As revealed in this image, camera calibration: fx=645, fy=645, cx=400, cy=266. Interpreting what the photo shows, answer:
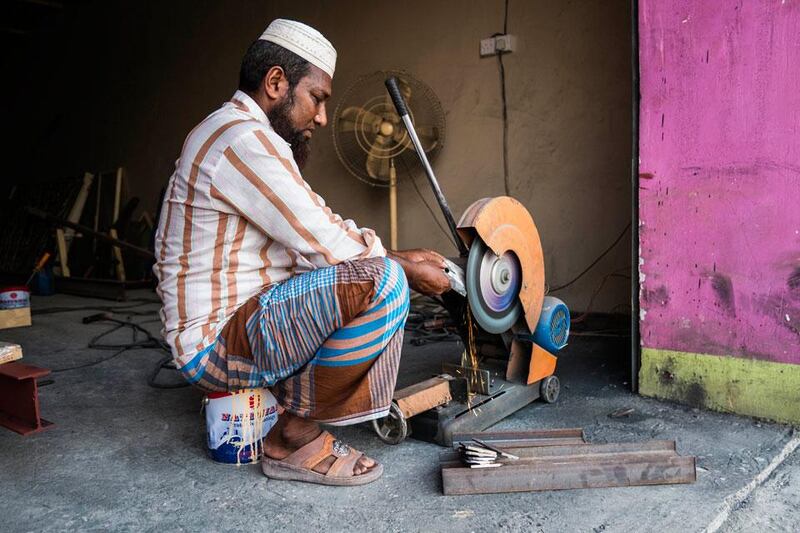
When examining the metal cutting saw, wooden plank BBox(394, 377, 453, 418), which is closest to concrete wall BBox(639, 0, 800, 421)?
the metal cutting saw

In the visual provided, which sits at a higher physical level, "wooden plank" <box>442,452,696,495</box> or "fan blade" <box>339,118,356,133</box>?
"fan blade" <box>339,118,356,133</box>

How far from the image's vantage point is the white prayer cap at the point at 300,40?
2.09 meters

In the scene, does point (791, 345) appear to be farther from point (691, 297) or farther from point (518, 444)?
point (518, 444)

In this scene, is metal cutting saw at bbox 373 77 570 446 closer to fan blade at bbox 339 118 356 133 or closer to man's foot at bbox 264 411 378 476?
man's foot at bbox 264 411 378 476

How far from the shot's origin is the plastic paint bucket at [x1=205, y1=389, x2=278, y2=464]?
2.11 metres

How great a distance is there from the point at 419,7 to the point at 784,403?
405cm

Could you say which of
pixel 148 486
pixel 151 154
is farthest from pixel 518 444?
pixel 151 154

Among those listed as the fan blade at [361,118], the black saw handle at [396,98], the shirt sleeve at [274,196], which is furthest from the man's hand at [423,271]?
the fan blade at [361,118]

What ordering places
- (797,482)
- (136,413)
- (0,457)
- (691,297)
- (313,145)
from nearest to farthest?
(797,482)
(0,457)
(691,297)
(136,413)
(313,145)

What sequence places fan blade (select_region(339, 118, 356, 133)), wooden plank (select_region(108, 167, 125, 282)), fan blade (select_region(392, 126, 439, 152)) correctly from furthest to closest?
wooden plank (select_region(108, 167, 125, 282)) → fan blade (select_region(339, 118, 356, 133)) → fan blade (select_region(392, 126, 439, 152))

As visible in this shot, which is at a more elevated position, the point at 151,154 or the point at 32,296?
the point at 151,154

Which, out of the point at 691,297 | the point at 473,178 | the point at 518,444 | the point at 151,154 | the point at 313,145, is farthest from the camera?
the point at 151,154

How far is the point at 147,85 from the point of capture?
859 cm

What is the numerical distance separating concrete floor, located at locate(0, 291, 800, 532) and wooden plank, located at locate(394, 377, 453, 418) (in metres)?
0.15
